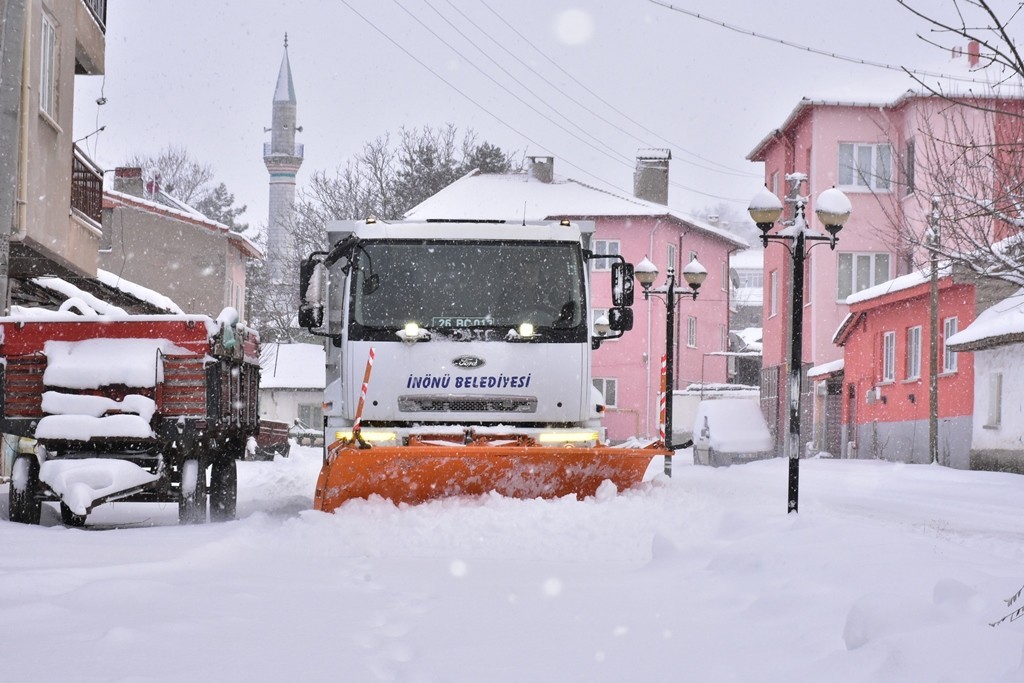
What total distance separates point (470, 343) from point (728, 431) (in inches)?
839

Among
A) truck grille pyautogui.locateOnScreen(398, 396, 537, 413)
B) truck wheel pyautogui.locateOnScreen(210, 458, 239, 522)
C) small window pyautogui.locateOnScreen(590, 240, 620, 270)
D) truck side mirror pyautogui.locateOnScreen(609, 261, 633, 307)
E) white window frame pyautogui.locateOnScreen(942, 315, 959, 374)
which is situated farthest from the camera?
small window pyautogui.locateOnScreen(590, 240, 620, 270)

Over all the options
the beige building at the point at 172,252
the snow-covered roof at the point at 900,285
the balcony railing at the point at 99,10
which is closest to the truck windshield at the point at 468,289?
the balcony railing at the point at 99,10

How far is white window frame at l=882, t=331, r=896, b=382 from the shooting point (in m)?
33.3

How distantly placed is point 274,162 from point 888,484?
288 ft

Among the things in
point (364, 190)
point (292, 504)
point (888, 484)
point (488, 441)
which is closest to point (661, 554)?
point (488, 441)

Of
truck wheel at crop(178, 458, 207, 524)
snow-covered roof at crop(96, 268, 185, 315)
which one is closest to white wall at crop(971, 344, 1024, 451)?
snow-covered roof at crop(96, 268, 185, 315)

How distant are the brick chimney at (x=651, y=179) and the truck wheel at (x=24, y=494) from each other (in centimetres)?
4584

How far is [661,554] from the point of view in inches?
349

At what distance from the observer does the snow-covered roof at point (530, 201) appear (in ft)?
164

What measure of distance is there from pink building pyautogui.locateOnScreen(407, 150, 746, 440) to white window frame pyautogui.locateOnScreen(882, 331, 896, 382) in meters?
15.7

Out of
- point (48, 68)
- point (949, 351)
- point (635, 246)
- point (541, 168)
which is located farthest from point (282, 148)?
point (48, 68)

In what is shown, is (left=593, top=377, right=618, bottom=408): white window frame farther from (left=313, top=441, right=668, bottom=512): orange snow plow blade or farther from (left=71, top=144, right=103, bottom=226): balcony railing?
(left=313, top=441, right=668, bottom=512): orange snow plow blade

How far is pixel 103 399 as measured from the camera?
1131 cm

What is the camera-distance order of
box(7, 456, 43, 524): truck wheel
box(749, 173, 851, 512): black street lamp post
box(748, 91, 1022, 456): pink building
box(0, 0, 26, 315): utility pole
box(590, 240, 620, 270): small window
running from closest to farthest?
box(7, 456, 43, 524): truck wheel
box(0, 0, 26, 315): utility pole
box(749, 173, 851, 512): black street lamp post
box(748, 91, 1022, 456): pink building
box(590, 240, 620, 270): small window
